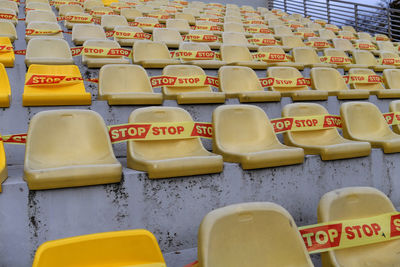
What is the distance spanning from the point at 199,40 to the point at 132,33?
601 mm

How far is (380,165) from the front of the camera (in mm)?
1589

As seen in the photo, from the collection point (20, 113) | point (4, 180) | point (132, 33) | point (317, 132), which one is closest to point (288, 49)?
point (132, 33)

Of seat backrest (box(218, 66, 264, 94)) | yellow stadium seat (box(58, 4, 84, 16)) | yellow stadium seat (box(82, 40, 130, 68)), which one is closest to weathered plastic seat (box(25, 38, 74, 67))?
yellow stadium seat (box(82, 40, 130, 68))

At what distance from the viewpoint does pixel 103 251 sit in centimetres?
75

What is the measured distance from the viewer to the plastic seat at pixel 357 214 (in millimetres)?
991

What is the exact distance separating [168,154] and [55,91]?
0.68 metres

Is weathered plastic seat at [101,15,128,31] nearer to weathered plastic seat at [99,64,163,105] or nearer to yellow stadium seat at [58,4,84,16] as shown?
yellow stadium seat at [58,4,84,16]

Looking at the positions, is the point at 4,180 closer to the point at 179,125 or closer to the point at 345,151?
the point at 179,125

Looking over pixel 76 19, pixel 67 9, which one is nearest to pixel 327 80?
pixel 76 19

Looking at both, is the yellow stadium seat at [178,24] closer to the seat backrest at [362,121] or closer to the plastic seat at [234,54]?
Answer: the plastic seat at [234,54]

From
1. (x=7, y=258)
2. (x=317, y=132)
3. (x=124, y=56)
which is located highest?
(x=124, y=56)

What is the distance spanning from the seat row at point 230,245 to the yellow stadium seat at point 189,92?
3.07 feet

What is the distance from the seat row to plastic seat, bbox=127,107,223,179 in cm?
36

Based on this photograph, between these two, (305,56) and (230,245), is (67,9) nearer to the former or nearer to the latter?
(305,56)
